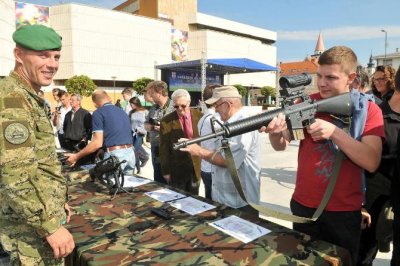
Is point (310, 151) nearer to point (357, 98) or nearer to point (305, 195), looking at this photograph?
point (305, 195)

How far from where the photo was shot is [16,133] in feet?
4.81

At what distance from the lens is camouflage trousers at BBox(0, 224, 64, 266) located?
5.32ft

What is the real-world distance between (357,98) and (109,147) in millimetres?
2840

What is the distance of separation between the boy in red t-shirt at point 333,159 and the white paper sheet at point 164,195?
3.17 ft

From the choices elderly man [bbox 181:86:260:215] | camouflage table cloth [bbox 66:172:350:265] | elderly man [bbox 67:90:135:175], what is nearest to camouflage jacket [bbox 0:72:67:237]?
camouflage table cloth [bbox 66:172:350:265]

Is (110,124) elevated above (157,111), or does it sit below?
below

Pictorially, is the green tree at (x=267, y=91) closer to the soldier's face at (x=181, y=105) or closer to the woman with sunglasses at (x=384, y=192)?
the soldier's face at (x=181, y=105)

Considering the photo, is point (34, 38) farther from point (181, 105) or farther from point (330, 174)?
point (181, 105)

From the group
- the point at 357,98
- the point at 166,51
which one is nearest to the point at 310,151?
the point at 357,98

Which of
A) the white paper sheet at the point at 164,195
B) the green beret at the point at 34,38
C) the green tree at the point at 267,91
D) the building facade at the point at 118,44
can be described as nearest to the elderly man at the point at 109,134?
the white paper sheet at the point at 164,195

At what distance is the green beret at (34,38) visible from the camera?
1.61 m

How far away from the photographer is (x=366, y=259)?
247 centimetres

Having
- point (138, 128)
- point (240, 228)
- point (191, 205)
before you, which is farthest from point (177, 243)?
point (138, 128)

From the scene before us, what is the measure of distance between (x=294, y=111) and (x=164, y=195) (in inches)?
48.2
